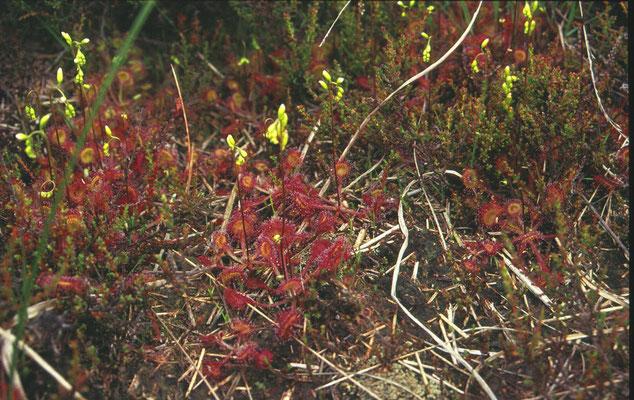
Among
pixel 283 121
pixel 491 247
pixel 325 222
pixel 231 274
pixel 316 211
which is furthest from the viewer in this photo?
pixel 316 211

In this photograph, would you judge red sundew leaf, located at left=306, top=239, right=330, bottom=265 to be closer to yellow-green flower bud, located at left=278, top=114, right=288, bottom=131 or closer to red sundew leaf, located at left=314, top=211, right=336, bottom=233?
red sundew leaf, located at left=314, top=211, right=336, bottom=233

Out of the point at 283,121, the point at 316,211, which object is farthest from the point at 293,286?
the point at 283,121

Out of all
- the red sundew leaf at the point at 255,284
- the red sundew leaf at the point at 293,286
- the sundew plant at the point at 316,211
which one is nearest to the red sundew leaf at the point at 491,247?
the sundew plant at the point at 316,211

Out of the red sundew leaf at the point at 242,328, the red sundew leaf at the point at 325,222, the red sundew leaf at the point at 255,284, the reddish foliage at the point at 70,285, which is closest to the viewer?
the reddish foliage at the point at 70,285

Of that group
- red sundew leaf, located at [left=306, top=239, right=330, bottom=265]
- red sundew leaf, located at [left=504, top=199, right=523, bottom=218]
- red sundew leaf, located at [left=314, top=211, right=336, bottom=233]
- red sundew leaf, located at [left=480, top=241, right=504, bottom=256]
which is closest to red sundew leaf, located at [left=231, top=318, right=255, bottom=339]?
red sundew leaf, located at [left=306, top=239, right=330, bottom=265]

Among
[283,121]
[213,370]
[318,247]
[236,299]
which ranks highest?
[283,121]

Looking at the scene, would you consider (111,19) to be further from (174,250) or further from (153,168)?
(174,250)

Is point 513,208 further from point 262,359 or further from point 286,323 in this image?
point 262,359

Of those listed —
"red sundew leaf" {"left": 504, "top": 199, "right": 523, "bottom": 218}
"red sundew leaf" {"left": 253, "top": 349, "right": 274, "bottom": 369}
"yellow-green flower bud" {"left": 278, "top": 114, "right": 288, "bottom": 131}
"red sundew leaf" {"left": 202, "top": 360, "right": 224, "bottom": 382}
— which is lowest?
"red sundew leaf" {"left": 202, "top": 360, "right": 224, "bottom": 382}

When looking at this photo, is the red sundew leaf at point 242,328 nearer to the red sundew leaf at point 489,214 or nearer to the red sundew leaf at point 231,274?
the red sundew leaf at point 231,274

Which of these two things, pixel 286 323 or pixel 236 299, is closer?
pixel 286 323

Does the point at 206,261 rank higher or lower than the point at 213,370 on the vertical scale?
higher

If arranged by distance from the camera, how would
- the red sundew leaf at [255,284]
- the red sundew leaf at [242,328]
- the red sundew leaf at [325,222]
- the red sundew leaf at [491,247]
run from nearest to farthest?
the red sundew leaf at [242,328] < the red sundew leaf at [255,284] < the red sundew leaf at [491,247] < the red sundew leaf at [325,222]

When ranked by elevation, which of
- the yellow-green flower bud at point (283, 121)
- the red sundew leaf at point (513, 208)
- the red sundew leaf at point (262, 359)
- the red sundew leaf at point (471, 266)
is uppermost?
the yellow-green flower bud at point (283, 121)
